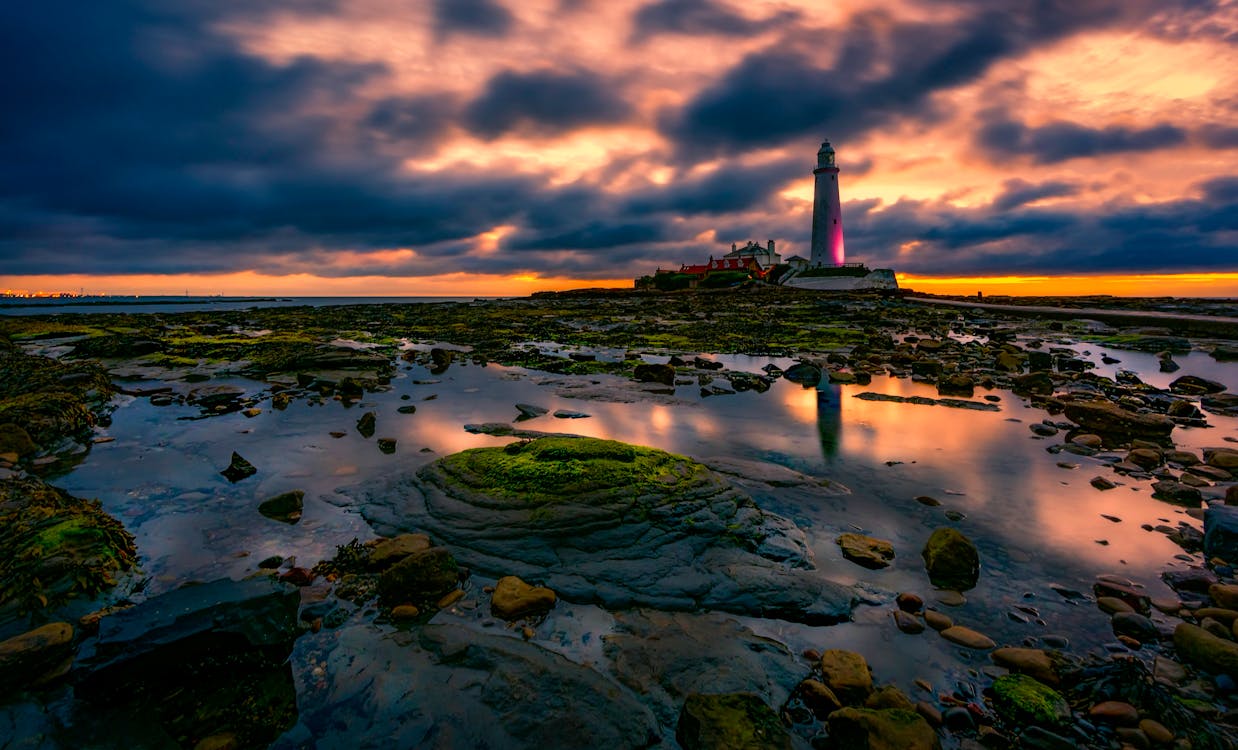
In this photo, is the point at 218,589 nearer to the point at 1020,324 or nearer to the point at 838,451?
the point at 838,451

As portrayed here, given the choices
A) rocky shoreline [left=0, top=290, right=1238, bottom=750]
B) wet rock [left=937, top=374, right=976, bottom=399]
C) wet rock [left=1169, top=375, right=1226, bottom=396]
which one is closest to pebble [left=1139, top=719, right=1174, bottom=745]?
rocky shoreline [left=0, top=290, right=1238, bottom=750]

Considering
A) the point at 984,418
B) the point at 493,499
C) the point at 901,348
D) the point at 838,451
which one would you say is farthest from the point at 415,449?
the point at 901,348

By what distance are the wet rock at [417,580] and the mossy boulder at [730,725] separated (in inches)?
126

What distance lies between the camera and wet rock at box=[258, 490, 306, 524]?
7773 millimetres

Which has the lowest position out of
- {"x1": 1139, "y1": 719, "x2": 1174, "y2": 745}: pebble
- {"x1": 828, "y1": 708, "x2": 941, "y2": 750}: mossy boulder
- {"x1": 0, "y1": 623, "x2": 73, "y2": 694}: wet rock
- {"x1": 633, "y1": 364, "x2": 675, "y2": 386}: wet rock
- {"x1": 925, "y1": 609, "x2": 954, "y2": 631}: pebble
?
{"x1": 925, "y1": 609, "x2": 954, "y2": 631}: pebble

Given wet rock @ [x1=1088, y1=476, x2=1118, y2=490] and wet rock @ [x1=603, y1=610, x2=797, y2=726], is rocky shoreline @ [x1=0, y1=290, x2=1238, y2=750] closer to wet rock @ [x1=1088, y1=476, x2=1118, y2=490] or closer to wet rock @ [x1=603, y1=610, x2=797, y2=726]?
wet rock @ [x1=603, y1=610, x2=797, y2=726]

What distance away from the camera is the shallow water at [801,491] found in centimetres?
535

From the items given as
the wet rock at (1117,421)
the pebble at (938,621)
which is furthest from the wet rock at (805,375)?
the pebble at (938,621)

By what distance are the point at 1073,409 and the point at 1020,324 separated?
4134 centimetres

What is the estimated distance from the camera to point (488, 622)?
5.38m

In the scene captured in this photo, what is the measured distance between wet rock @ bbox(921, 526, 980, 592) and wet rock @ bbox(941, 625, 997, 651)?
100 centimetres

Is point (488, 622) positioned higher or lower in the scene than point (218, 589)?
lower

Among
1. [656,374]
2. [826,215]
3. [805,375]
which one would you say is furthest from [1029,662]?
[826,215]

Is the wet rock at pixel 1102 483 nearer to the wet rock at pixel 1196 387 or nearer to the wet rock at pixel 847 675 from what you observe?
the wet rock at pixel 847 675
